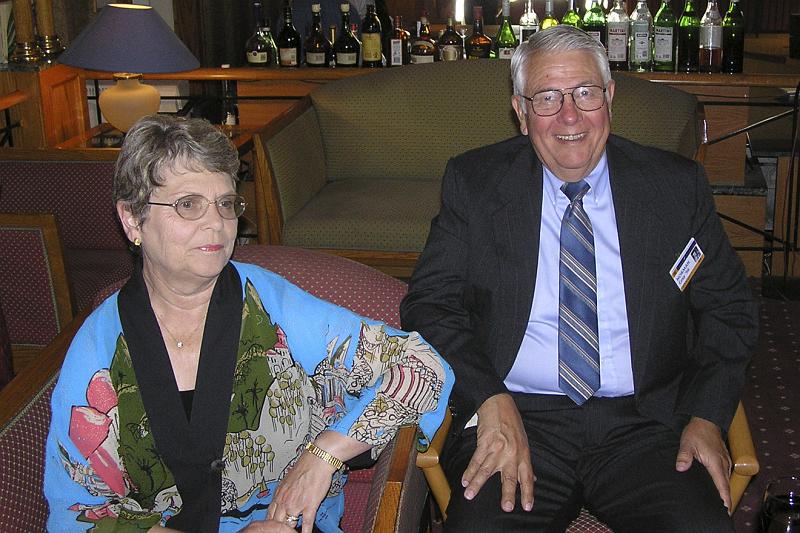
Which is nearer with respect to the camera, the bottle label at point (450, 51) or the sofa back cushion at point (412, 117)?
the sofa back cushion at point (412, 117)

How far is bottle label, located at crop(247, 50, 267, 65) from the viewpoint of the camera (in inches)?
187

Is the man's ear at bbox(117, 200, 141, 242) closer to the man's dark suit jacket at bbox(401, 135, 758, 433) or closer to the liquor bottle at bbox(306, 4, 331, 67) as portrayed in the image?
the man's dark suit jacket at bbox(401, 135, 758, 433)

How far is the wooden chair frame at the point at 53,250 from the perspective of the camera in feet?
10.3

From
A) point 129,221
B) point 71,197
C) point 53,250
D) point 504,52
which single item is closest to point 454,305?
point 129,221

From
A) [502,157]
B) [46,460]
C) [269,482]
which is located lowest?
[269,482]

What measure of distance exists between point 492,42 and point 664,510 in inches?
127

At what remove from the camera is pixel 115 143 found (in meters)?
4.36

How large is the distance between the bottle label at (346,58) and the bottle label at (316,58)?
0.24 ft

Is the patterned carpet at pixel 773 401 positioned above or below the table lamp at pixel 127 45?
below

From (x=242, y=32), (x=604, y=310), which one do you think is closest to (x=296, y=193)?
(x=604, y=310)

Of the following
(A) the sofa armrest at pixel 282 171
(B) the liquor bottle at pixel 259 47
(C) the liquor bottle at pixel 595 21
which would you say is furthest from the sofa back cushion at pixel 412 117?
(B) the liquor bottle at pixel 259 47

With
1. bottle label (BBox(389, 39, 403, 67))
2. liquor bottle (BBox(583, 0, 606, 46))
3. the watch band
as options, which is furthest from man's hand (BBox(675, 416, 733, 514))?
bottle label (BBox(389, 39, 403, 67))

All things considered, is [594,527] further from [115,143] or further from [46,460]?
[115,143]

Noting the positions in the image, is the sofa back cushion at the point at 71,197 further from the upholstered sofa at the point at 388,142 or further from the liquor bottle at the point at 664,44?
the liquor bottle at the point at 664,44
